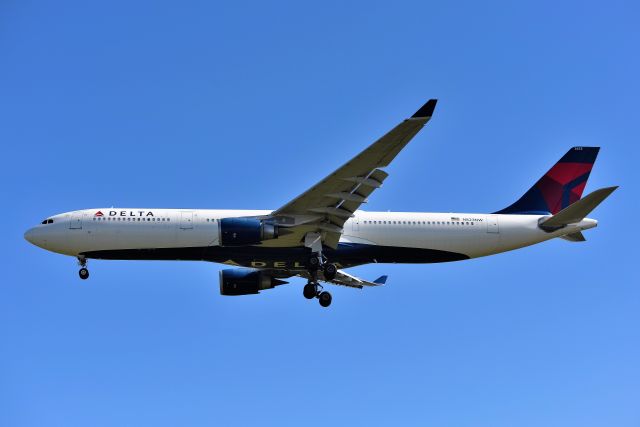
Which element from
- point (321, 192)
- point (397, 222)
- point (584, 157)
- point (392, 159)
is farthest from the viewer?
point (584, 157)

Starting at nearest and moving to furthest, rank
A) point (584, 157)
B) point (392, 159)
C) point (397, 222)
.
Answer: point (392, 159) < point (397, 222) < point (584, 157)

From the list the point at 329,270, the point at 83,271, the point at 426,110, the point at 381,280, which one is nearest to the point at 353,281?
the point at 381,280

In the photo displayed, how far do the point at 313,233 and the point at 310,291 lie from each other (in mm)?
3585

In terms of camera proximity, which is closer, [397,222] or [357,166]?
[357,166]

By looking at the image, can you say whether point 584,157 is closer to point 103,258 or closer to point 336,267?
point 336,267

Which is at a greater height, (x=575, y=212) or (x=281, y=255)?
(x=575, y=212)

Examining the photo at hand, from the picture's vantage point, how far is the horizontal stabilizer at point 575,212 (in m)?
41.4

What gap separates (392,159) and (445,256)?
→ 8.74 metres

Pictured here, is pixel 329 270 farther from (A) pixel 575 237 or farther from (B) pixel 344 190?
(A) pixel 575 237

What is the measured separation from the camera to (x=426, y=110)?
33906 millimetres

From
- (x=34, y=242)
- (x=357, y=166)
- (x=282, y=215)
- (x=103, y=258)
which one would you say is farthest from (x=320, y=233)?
(x=34, y=242)

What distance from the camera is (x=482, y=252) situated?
45.2 metres

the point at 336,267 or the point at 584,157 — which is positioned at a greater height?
the point at 584,157

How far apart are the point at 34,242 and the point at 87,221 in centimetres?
268
